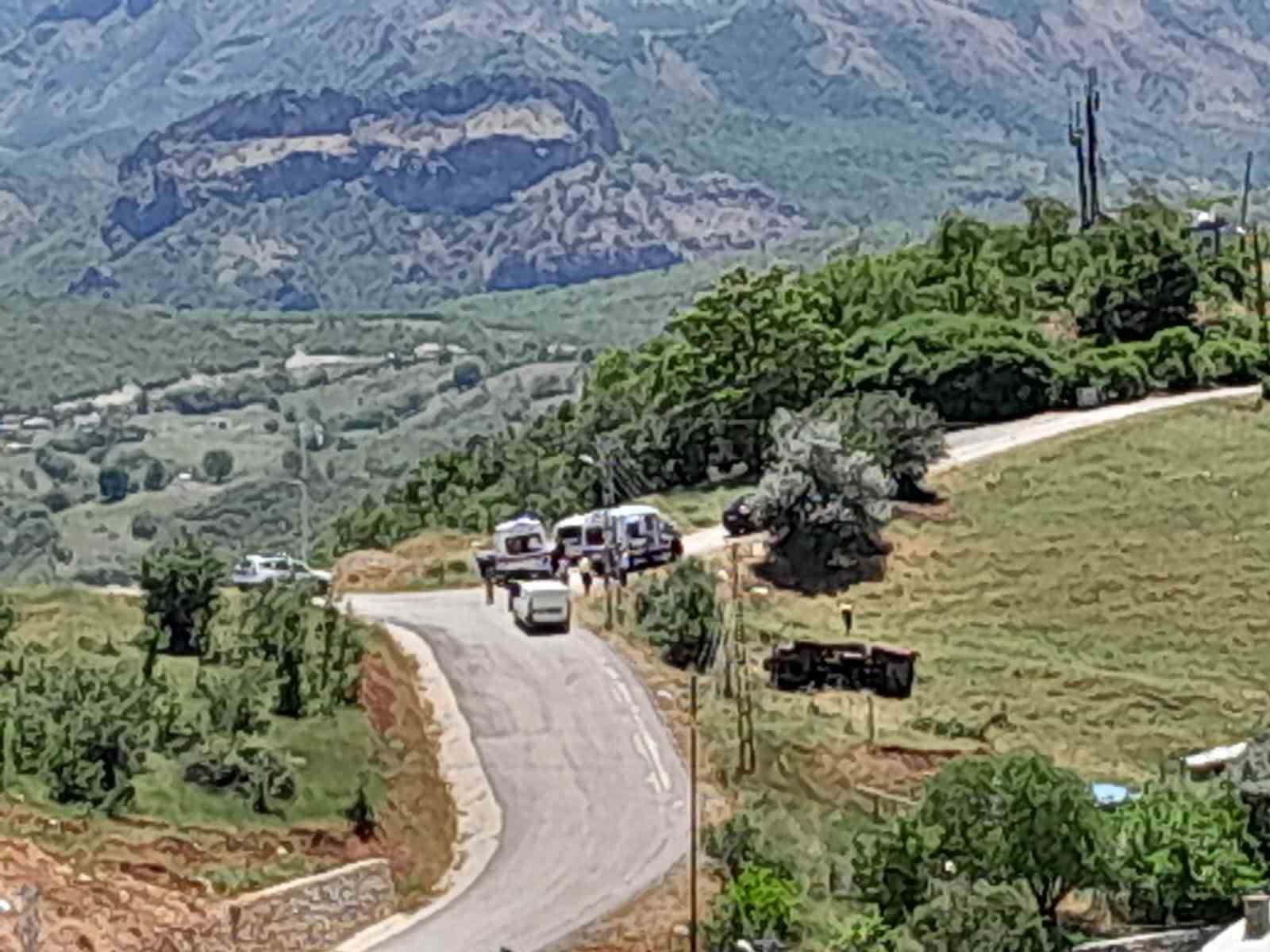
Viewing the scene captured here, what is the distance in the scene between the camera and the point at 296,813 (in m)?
39.7

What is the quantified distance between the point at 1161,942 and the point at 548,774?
12.7 metres

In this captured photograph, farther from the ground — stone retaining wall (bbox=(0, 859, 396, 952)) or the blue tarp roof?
stone retaining wall (bbox=(0, 859, 396, 952))

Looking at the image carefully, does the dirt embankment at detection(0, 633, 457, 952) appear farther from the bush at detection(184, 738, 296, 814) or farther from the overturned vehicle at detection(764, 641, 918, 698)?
the overturned vehicle at detection(764, 641, 918, 698)

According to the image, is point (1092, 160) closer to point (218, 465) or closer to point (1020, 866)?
point (1020, 866)

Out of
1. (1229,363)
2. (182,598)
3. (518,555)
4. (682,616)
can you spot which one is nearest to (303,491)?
(1229,363)

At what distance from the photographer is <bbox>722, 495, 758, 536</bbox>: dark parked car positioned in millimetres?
64125

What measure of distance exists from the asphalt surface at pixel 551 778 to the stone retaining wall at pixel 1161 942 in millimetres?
7217

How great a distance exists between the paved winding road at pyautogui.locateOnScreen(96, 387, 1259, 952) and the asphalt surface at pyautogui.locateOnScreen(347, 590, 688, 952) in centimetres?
3

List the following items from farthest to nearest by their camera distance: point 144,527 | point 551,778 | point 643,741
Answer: point 144,527 → point 643,741 → point 551,778

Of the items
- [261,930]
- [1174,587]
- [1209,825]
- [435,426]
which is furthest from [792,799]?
[435,426]

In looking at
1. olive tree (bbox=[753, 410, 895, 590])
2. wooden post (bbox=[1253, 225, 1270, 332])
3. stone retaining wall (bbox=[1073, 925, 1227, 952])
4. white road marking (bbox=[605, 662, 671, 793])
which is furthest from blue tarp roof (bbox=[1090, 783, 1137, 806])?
wooden post (bbox=[1253, 225, 1270, 332])

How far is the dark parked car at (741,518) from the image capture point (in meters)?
64.1

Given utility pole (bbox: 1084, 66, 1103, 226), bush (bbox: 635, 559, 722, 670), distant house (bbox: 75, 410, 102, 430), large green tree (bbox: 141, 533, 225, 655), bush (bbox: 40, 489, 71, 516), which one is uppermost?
utility pole (bbox: 1084, 66, 1103, 226)

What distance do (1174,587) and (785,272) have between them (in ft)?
68.3
